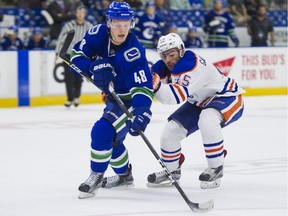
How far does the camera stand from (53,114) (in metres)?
10.5

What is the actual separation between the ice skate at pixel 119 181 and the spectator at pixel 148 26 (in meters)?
7.34

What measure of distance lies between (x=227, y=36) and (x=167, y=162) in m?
8.39

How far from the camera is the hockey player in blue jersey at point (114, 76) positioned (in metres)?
5.00

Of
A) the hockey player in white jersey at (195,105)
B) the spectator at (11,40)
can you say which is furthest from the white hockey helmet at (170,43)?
the spectator at (11,40)

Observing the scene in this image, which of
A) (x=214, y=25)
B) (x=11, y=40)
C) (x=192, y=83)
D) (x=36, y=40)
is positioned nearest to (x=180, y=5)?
(x=214, y=25)

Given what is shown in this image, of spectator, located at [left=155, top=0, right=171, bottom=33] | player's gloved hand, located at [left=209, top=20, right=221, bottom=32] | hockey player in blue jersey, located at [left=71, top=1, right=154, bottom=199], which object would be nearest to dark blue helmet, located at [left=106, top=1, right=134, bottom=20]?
hockey player in blue jersey, located at [left=71, top=1, right=154, bottom=199]

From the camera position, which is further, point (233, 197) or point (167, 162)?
point (167, 162)

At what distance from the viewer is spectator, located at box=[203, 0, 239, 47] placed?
44.8 ft

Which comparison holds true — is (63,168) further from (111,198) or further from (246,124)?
(246,124)

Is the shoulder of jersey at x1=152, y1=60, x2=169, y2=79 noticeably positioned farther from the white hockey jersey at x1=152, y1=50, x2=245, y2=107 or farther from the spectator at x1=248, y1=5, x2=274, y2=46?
the spectator at x1=248, y1=5, x2=274, y2=46

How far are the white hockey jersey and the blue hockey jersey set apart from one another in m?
0.16

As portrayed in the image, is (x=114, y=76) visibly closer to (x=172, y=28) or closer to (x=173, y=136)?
(x=173, y=136)

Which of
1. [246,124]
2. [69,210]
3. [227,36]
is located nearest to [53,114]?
[246,124]

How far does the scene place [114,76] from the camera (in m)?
5.14
